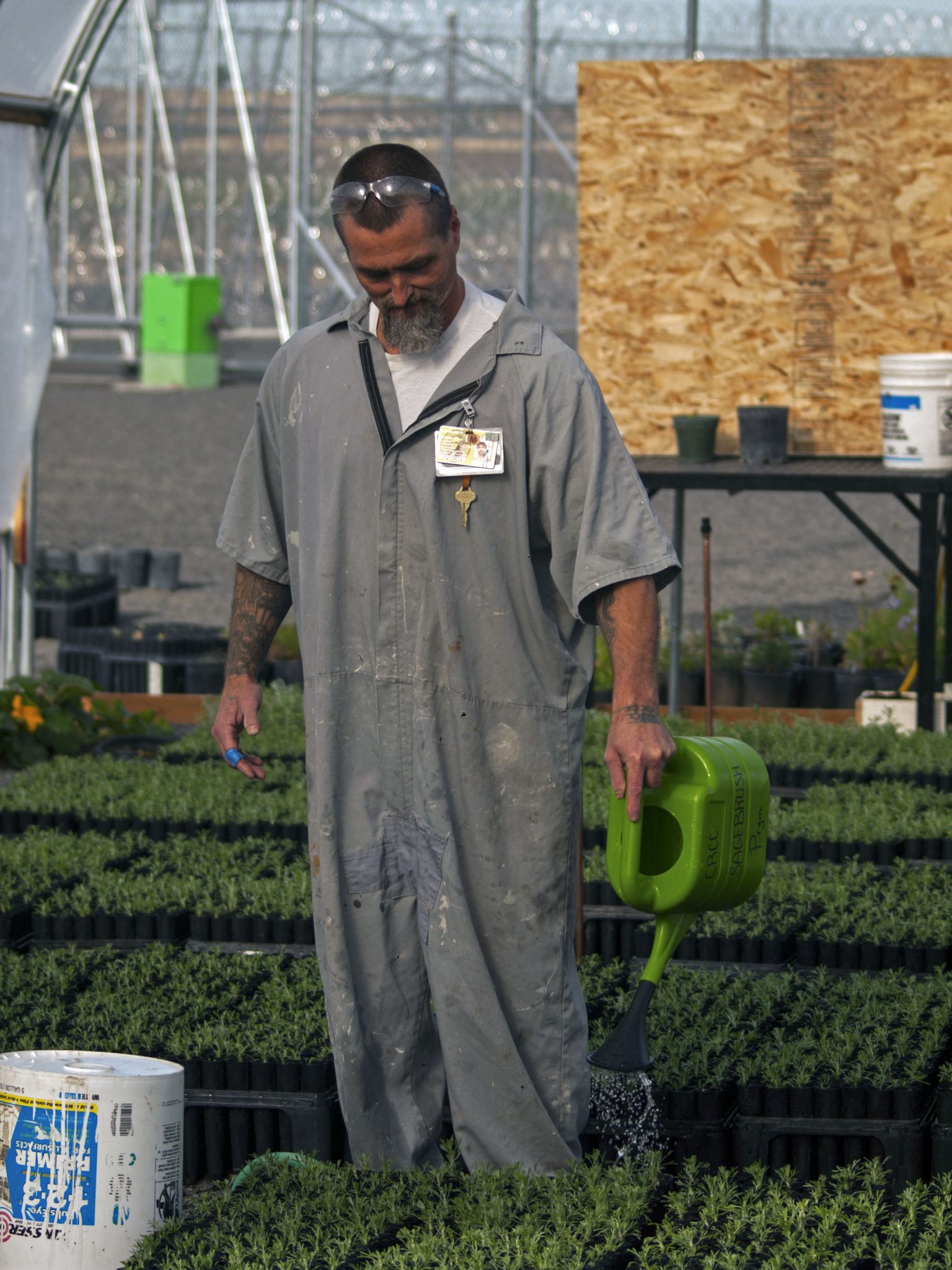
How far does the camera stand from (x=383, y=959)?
2.87 m

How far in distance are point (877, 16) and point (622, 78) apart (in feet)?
35.3

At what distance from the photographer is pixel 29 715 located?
6434mm

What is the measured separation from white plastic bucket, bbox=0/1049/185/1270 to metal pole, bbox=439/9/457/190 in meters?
13.7

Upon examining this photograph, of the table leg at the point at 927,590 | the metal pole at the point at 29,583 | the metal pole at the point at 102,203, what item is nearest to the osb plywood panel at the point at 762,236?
the table leg at the point at 927,590

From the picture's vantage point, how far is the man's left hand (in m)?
2.67

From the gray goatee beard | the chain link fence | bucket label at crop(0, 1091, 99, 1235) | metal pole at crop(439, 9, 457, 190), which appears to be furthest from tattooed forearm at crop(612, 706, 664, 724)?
metal pole at crop(439, 9, 457, 190)

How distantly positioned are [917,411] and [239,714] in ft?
12.6

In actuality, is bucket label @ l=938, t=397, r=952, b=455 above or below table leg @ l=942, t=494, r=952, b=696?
above

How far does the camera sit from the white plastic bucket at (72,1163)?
265 centimetres

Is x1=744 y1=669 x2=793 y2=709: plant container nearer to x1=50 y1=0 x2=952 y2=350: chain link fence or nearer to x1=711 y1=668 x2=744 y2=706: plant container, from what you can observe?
x1=711 y1=668 x2=744 y2=706: plant container

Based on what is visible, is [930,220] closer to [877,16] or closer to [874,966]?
[874,966]

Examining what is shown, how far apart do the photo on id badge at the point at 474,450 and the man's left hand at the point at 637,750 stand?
434mm

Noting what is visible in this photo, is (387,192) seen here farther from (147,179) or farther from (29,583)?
(147,179)

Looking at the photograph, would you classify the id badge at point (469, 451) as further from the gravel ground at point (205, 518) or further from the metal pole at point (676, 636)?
the gravel ground at point (205, 518)
